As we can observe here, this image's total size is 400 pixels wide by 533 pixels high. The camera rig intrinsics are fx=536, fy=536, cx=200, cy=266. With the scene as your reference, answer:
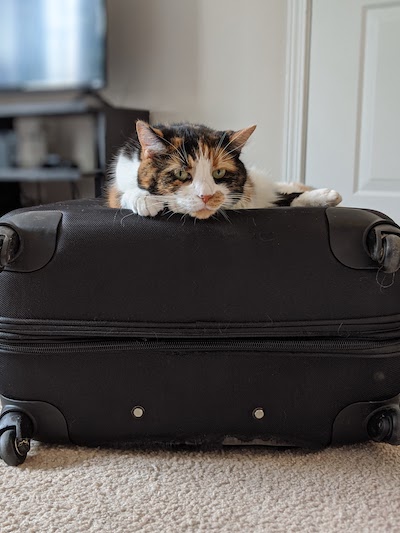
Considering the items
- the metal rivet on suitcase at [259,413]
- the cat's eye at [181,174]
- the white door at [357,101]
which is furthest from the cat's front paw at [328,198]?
the white door at [357,101]

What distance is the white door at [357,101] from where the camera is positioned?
5.72 ft

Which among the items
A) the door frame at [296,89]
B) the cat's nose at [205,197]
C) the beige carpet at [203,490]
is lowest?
the beige carpet at [203,490]

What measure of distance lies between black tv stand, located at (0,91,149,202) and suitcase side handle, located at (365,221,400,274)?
54.6 inches

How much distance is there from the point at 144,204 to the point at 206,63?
56.8 inches

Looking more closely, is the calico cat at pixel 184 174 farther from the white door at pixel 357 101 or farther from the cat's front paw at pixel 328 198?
the white door at pixel 357 101

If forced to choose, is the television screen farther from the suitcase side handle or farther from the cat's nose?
the suitcase side handle

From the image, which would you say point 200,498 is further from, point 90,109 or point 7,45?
point 7,45

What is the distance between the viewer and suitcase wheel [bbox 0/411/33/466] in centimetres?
70

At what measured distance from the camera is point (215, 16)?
77.6 inches

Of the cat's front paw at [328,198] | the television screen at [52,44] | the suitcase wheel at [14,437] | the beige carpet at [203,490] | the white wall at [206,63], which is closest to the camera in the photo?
the beige carpet at [203,490]

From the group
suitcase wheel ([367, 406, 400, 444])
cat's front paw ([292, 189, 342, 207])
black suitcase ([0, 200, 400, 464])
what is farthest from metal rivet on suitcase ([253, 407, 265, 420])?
cat's front paw ([292, 189, 342, 207])

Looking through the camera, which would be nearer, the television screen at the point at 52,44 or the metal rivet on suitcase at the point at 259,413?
the metal rivet on suitcase at the point at 259,413

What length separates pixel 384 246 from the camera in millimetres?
671

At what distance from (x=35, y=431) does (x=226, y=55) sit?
1617 mm
